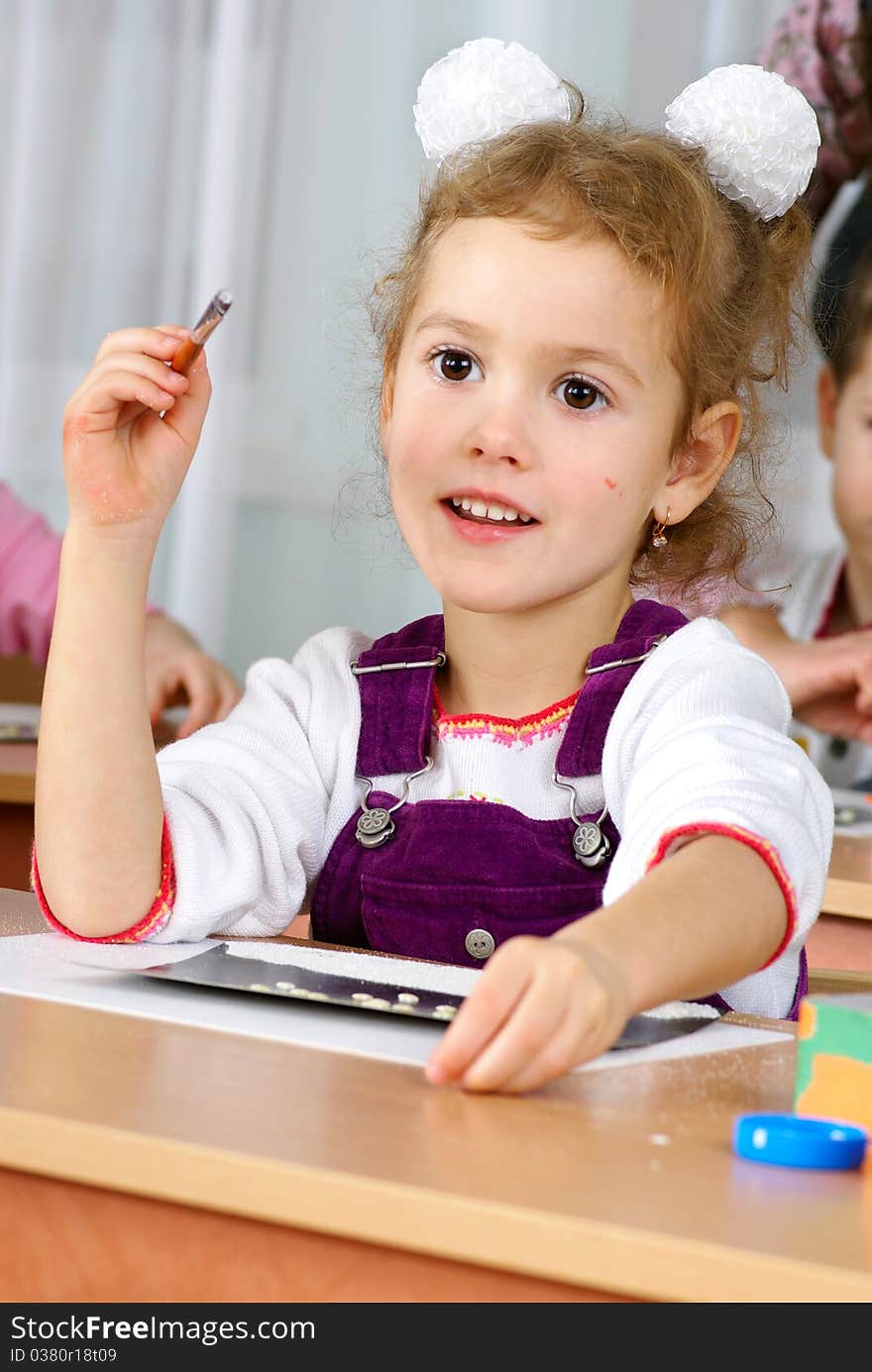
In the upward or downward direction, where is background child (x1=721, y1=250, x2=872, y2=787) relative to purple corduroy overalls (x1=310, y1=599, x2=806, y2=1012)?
upward

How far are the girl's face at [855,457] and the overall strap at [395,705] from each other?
1335 mm

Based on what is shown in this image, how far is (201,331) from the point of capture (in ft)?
2.74

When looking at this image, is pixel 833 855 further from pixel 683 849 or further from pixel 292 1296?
pixel 292 1296

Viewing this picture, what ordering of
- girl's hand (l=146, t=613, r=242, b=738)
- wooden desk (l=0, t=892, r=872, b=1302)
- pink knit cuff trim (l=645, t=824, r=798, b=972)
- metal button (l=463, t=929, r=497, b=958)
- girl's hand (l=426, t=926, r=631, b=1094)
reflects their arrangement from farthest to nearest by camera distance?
girl's hand (l=146, t=613, r=242, b=738)
metal button (l=463, t=929, r=497, b=958)
pink knit cuff trim (l=645, t=824, r=798, b=972)
girl's hand (l=426, t=926, r=631, b=1094)
wooden desk (l=0, t=892, r=872, b=1302)

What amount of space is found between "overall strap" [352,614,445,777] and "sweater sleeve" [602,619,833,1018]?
0.45 ft

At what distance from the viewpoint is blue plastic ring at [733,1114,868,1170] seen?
53 centimetres

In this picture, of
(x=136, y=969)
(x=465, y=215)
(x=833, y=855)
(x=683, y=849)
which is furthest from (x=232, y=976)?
(x=833, y=855)

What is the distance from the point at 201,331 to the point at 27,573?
5.08 ft

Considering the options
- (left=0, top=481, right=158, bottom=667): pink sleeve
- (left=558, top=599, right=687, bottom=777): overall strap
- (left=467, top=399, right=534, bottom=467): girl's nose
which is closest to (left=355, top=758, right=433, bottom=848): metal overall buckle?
(left=558, top=599, right=687, bottom=777): overall strap

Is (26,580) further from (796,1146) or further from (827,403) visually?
(796,1146)

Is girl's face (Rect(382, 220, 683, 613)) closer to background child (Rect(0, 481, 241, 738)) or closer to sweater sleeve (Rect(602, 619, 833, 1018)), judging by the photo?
sweater sleeve (Rect(602, 619, 833, 1018))

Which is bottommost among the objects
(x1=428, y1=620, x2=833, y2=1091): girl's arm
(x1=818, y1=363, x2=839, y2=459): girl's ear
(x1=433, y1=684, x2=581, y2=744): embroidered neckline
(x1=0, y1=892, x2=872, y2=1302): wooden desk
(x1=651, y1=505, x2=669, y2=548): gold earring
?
(x1=0, y1=892, x2=872, y2=1302): wooden desk

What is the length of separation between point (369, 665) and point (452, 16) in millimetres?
1917

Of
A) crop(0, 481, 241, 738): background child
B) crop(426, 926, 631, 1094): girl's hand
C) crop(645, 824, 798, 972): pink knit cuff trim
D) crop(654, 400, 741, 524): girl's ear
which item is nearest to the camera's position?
crop(426, 926, 631, 1094): girl's hand
